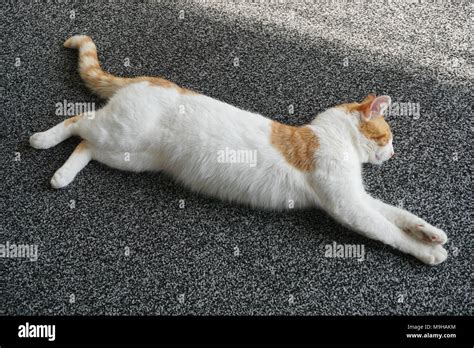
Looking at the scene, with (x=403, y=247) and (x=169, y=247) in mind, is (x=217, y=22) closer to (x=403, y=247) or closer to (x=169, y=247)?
(x=169, y=247)

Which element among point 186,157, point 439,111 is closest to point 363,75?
point 439,111

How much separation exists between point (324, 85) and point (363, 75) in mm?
204

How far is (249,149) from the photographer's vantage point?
167cm

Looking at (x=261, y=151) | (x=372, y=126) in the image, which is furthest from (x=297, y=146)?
(x=372, y=126)

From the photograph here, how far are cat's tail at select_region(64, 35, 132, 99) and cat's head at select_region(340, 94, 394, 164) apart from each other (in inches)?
37.1

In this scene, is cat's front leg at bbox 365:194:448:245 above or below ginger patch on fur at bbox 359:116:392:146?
below

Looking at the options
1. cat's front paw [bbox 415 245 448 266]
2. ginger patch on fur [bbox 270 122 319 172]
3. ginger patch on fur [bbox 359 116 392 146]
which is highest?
ginger patch on fur [bbox 359 116 392 146]

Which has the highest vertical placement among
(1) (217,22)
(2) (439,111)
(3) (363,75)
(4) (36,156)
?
(1) (217,22)

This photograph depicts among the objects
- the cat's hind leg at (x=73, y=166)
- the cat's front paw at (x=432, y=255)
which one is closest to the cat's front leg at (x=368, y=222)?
the cat's front paw at (x=432, y=255)

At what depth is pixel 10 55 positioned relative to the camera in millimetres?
2152

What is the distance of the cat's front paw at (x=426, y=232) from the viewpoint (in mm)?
1717

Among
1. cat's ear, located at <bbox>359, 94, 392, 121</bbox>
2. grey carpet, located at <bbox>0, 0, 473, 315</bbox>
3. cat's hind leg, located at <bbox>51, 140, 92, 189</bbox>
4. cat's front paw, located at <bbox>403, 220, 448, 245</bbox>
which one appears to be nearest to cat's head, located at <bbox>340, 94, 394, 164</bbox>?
cat's ear, located at <bbox>359, 94, 392, 121</bbox>

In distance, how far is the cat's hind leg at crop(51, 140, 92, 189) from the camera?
1.83 metres

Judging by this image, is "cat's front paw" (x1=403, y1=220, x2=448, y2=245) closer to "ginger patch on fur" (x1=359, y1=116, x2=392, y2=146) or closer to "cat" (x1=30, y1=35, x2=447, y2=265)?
"cat" (x1=30, y1=35, x2=447, y2=265)
